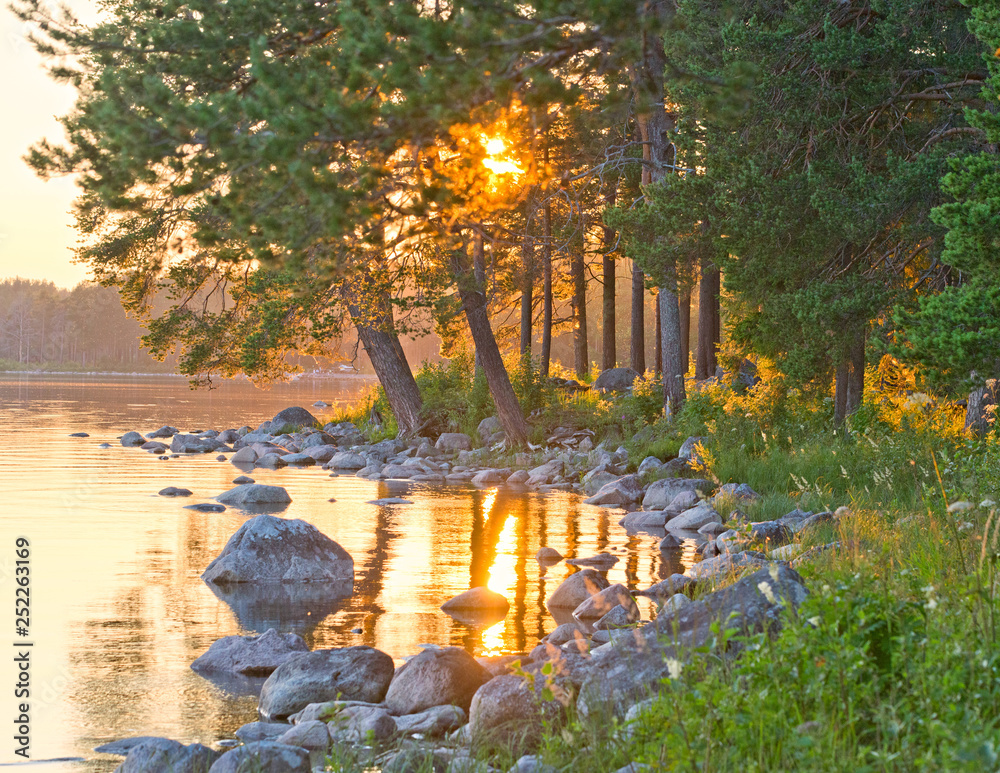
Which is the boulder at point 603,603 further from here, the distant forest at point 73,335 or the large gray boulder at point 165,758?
the distant forest at point 73,335

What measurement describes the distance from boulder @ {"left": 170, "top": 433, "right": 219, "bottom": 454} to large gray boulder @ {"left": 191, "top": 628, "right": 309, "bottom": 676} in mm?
17902

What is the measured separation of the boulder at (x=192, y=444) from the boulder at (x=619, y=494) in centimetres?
1228

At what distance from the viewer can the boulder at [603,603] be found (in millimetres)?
8593

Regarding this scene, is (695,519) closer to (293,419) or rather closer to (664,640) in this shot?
(664,640)

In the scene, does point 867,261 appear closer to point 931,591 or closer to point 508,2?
point 508,2

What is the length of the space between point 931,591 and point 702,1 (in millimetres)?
12743

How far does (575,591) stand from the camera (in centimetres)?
924

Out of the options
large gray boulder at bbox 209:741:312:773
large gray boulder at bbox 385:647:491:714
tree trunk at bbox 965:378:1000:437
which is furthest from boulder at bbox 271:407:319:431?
large gray boulder at bbox 209:741:312:773

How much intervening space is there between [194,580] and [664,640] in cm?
635

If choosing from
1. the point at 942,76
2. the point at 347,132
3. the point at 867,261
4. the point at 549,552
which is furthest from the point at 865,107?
the point at 347,132

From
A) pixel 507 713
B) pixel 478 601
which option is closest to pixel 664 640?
pixel 507 713

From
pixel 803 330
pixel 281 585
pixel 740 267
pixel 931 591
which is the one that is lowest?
pixel 281 585

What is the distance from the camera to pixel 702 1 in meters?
14.9

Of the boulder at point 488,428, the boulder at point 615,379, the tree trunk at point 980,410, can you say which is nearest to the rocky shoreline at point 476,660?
the tree trunk at point 980,410
